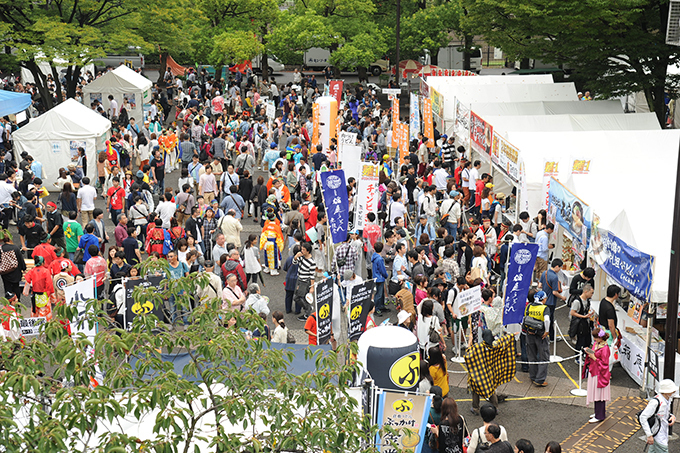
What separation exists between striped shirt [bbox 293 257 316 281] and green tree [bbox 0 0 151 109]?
16.1 meters

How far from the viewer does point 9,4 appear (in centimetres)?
2488

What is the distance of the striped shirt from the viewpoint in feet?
41.3

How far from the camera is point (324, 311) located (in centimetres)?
1043

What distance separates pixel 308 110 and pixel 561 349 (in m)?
21.9


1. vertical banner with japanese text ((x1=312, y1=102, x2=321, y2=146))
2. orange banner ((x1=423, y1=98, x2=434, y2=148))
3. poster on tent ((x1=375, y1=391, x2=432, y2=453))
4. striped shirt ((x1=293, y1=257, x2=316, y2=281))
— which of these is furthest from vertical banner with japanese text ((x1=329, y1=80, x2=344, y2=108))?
poster on tent ((x1=375, y1=391, x2=432, y2=453))

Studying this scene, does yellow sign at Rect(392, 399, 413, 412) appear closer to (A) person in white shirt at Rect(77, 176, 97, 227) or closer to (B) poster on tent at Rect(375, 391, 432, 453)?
(B) poster on tent at Rect(375, 391, 432, 453)

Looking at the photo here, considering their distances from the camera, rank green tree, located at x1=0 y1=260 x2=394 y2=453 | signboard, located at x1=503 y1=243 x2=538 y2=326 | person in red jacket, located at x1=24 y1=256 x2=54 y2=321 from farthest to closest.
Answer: signboard, located at x1=503 y1=243 x2=538 y2=326 → person in red jacket, located at x1=24 y1=256 x2=54 y2=321 → green tree, located at x1=0 y1=260 x2=394 y2=453

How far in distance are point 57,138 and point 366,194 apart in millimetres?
10553

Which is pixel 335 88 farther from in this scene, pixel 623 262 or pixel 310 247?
pixel 623 262

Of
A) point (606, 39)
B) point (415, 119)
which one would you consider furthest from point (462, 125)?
point (606, 39)

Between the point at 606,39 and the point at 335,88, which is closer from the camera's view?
the point at 606,39

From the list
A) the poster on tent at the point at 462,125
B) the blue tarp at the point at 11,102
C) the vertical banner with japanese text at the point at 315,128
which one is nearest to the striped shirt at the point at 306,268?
the poster on tent at the point at 462,125

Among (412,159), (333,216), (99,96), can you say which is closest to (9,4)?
(99,96)

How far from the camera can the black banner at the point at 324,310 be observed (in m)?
10.2
